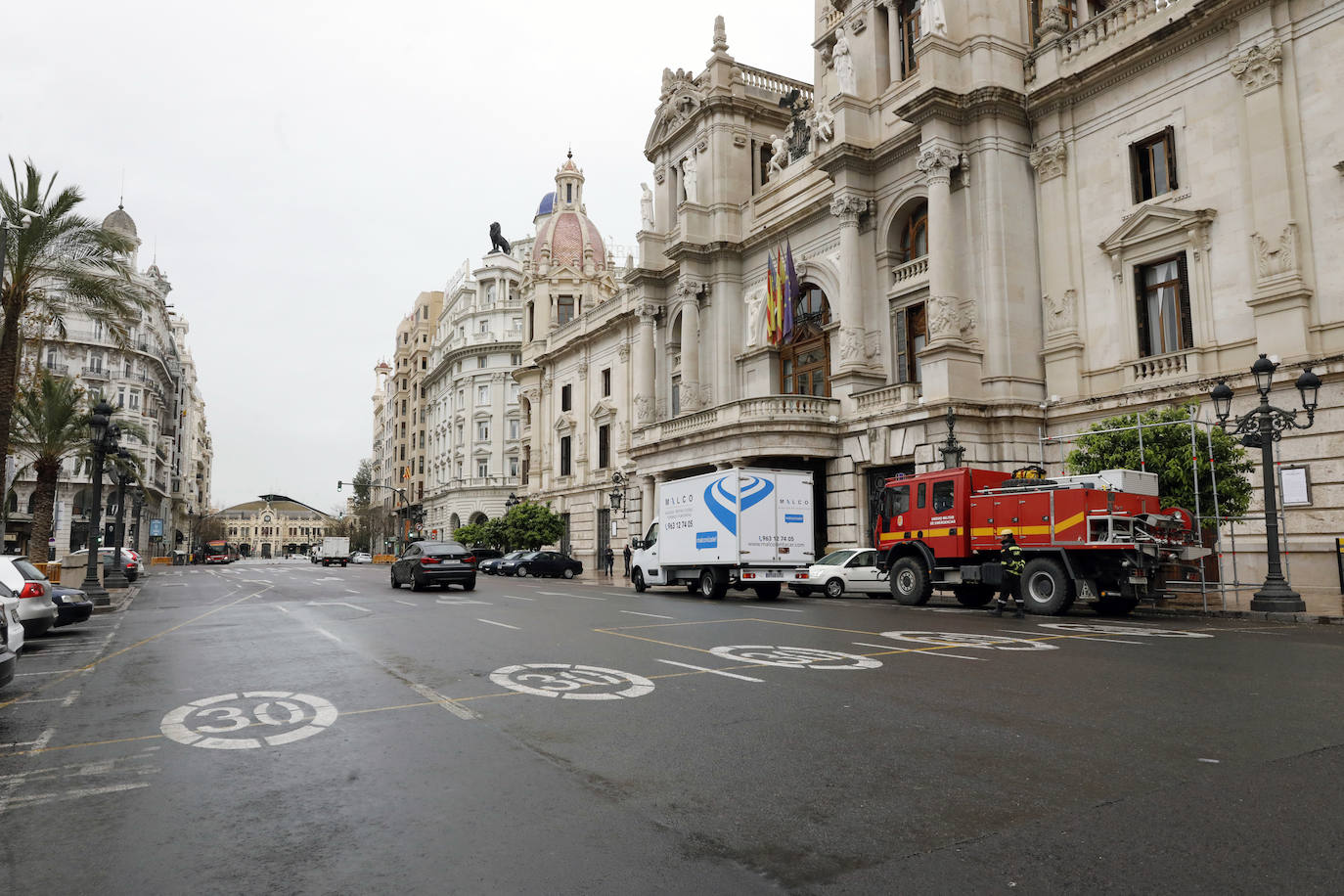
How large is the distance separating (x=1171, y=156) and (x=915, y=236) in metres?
9.18

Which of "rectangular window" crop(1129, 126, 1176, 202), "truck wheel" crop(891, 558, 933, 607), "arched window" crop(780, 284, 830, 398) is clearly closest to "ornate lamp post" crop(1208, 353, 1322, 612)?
"truck wheel" crop(891, 558, 933, 607)

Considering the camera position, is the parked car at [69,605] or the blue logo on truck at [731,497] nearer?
the parked car at [69,605]

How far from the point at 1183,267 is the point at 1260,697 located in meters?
21.1

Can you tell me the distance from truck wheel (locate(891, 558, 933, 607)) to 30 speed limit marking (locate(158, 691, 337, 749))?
15.6 meters

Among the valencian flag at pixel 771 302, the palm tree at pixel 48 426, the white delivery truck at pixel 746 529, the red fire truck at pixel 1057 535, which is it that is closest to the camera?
the red fire truck at pixel 1057 535

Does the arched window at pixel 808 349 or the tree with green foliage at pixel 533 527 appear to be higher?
the arched window at pixel 808 349

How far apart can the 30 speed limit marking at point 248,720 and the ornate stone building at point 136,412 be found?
5205 cm

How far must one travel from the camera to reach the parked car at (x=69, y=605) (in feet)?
52.4

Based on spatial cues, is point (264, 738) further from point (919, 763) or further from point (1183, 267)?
point (1183, 267)

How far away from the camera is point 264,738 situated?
6.79 metres

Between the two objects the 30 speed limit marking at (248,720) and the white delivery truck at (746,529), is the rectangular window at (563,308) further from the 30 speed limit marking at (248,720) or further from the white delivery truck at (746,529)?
the 30 speed limit marking at (248,720)

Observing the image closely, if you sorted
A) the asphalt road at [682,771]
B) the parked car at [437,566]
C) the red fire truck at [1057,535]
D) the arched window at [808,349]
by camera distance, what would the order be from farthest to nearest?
the arched window at [808,349]
the parked car at [437,566]
the red fire truck at [1057,535]
the asphalt road at [682,771]

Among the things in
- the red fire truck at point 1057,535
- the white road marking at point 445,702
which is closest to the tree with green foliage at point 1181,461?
the red fire truck at point 1057,535

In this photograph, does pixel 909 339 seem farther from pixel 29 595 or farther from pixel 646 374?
pixel 29 595
